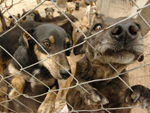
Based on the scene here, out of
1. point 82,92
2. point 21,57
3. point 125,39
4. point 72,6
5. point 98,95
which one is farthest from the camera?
point 72,6

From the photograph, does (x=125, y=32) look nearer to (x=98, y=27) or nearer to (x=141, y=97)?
(x=98, y=27)

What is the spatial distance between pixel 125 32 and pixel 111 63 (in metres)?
0.50

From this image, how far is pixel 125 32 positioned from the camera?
941 mm

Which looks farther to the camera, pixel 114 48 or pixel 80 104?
pixel 80 104

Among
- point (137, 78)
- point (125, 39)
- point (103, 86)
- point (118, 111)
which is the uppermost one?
point (125, 39)

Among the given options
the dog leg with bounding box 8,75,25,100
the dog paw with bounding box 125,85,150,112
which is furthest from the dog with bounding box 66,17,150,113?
the dog leg with bounding box 8,75,25,100

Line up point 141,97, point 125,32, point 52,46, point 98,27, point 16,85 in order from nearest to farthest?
point 125,32
point 141,97
point 98,27
point 52,46
point 16,85

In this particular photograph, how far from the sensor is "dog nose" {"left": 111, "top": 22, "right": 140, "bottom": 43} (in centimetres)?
95

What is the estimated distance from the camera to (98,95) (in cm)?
140

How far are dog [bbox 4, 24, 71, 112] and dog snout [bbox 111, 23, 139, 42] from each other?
0.77m

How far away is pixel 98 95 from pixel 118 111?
66cm

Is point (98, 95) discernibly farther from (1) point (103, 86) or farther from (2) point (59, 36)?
(2) point (59, 36)

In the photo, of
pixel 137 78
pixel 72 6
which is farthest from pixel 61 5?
pixel 137 78

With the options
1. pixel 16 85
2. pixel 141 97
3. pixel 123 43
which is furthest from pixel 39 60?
pixel 141 97
